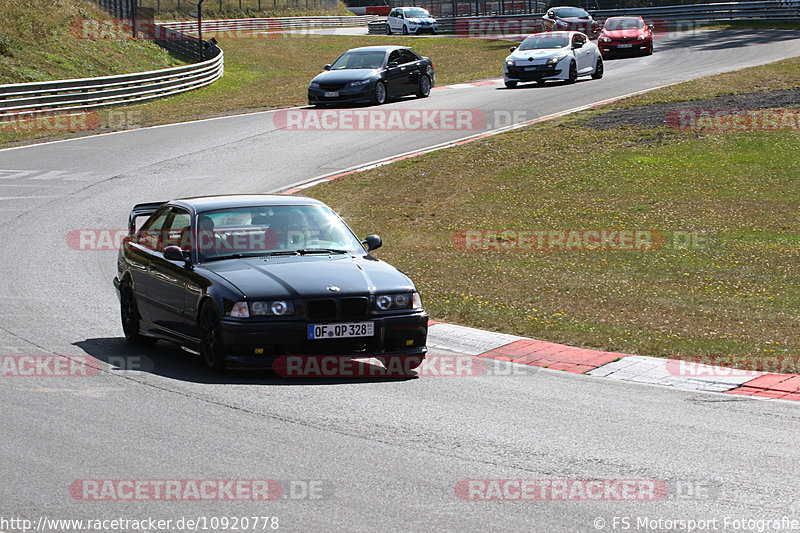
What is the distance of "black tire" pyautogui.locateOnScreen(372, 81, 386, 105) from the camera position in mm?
29344

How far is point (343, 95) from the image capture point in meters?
28.7

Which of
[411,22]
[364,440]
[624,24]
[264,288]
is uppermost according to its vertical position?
[624,24]

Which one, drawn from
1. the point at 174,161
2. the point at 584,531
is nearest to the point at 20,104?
the point at 174,161

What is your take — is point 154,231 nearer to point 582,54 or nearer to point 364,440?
point 364,440

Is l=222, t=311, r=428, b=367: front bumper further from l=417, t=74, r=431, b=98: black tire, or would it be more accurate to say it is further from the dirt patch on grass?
l=417, t=74, r=431, b=98: black tire

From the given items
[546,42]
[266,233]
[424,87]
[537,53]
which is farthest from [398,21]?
[266,233]

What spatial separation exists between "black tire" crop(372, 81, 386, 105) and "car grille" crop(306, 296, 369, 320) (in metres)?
21.2

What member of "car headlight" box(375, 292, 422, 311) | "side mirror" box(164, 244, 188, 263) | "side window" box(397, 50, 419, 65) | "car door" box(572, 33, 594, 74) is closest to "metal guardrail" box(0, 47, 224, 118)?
"side window" box(397, 50, 419, 65)

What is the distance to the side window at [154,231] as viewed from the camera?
1041cm

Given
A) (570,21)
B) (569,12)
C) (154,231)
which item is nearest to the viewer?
(154,231)

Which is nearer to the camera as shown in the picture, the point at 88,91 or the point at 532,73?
the point at 88,91

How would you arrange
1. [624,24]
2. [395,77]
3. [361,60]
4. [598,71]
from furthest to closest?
[624,24] < [598,71] < [361,60] < [395,77]

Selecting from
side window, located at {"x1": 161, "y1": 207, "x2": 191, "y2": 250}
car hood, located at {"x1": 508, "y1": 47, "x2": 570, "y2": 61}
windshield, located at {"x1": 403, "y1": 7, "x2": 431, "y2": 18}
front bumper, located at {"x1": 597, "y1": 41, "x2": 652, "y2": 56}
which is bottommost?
side window, located at {"x1": 161, "y1": 207, "x2": 191, "y2": 250}

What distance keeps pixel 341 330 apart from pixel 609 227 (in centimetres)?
804
